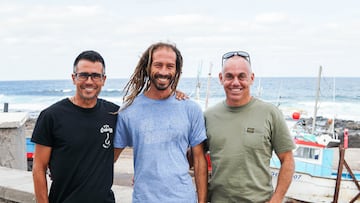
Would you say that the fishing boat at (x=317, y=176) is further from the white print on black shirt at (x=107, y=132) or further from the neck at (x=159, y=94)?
the white print on black shirt at (x=107, y=132)

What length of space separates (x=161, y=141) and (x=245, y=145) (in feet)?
1.98

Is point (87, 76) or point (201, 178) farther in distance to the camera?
point (201, 178)

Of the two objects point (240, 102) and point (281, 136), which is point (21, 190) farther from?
point (281, 136)

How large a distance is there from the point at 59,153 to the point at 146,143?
60cm

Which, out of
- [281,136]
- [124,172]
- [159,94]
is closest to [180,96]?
[159,94]

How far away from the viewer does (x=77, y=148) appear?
3020 millimetres

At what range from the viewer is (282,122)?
3174 mm

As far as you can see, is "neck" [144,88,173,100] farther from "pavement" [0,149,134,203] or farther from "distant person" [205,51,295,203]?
"pavement" [0,149,134,203]

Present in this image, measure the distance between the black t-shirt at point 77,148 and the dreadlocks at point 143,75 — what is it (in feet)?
0.82

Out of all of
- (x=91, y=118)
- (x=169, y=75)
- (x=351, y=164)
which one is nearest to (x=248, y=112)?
(x=169, y=75)

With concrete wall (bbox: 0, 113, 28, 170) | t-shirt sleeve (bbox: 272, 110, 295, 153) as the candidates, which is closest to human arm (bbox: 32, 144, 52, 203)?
t-shirt sleeve (bbox: 272, 110, 295, 153)

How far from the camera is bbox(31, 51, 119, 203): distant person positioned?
300 centimetres

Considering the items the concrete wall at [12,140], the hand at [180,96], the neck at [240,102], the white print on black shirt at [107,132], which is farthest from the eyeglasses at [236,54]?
the concrete wall at [12,140]

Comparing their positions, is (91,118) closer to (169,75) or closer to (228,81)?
(169,75)
